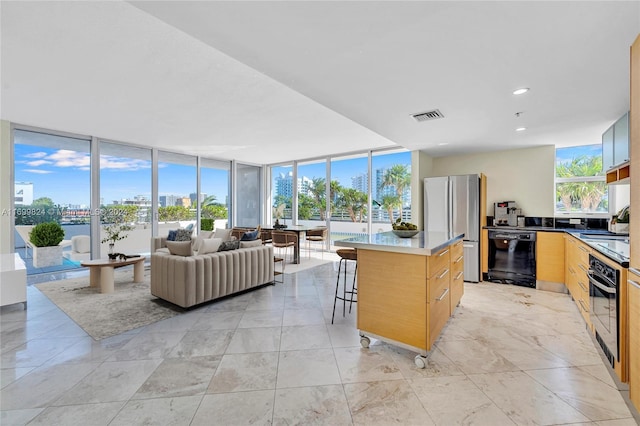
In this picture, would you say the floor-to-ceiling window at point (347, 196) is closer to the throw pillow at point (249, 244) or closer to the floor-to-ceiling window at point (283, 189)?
the floor-to-ceiling window at point (283, 189)

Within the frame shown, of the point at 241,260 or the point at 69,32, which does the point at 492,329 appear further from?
the point at 69,32

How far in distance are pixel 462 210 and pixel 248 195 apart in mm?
6451

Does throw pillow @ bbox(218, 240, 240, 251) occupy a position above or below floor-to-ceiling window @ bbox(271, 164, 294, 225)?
Result: below

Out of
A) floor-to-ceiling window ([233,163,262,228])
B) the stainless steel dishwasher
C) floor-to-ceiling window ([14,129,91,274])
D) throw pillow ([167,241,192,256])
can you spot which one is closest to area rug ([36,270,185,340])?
throw pillow ([167,241,192,256])

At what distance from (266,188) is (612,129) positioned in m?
7.93

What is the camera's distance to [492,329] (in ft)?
9.03

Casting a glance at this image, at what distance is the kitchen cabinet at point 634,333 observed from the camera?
157 centimetres

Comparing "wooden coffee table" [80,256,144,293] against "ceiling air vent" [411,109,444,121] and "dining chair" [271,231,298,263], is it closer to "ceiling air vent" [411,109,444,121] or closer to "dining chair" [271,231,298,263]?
"dining chair" [271,231,298,263]

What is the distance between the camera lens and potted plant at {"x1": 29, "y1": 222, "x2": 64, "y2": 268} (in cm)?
493

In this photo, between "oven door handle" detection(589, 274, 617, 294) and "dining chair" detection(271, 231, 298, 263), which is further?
"dining chair" detection(271, 231, 298, 263)

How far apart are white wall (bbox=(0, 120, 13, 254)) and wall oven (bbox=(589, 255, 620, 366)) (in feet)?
25.6

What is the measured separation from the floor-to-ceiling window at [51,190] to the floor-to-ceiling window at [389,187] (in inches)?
245

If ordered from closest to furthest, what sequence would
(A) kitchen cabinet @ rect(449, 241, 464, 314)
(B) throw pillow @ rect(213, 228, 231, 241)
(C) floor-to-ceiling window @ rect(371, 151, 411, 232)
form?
(A) kitchen cabinet @ rect(449, 241, 464, 314)
(B) throw pillow @ rect(213, 228, 231, 241)
(C) floor-to-ceiling window @ rect(371, 151, 411, 232)

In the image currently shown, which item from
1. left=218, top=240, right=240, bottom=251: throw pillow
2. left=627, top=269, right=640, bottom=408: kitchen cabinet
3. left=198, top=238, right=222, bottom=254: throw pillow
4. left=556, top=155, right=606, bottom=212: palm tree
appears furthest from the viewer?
left=556, top=155, right=606, bottom=212: palm tree
